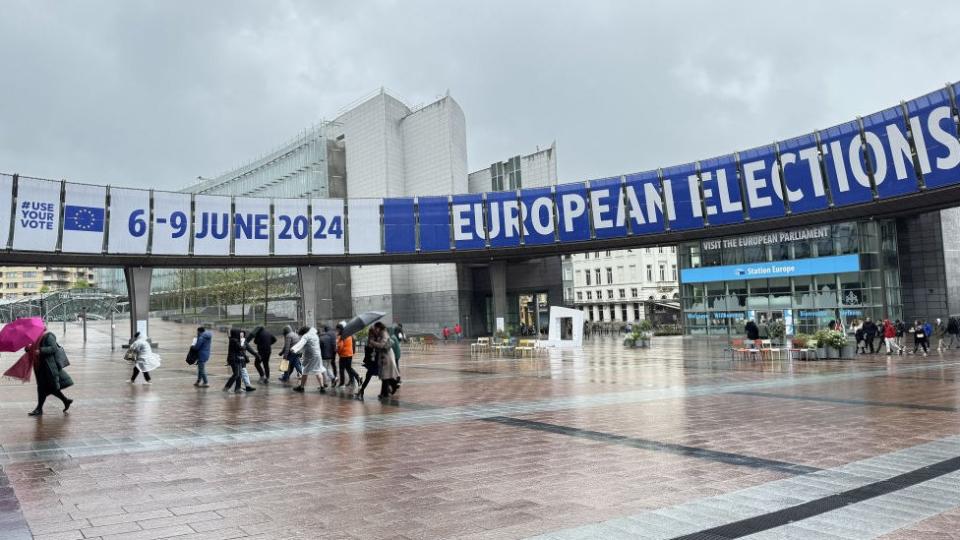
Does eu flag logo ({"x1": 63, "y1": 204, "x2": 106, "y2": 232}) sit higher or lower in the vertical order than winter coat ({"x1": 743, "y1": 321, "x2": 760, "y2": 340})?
higher

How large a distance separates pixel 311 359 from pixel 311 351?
0.63 ft

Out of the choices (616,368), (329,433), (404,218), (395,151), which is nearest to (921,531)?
(329,433)

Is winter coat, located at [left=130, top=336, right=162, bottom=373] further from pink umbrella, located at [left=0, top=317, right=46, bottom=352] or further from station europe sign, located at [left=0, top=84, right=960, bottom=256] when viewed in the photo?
station europe sign, located at [left=0, top=84, right=960, bottom=256]

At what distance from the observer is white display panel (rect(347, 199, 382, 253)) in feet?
137

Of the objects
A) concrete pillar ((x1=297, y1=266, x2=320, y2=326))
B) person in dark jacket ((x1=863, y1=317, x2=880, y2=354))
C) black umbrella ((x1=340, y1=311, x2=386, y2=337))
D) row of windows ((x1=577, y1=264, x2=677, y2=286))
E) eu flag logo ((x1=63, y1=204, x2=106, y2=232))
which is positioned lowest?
person in dark jacket ((x1=863, y1=317, x2=880, y2=354))

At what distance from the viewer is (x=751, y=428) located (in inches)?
386

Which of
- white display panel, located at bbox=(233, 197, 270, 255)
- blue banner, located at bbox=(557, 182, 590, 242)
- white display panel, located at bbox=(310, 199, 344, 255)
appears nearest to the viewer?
white display panel, located at bbox=(233, 197, 270, 255)

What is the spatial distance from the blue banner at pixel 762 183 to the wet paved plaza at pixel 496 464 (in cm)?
2151

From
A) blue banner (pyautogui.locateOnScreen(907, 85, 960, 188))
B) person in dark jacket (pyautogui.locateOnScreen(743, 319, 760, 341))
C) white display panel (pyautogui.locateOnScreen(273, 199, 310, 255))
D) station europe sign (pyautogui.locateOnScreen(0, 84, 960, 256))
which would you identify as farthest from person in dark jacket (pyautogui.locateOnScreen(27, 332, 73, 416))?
blue banner (pyautogui.locateOnScreen(907, 85, 960, 188))

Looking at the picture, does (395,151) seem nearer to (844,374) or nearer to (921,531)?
(844,374)

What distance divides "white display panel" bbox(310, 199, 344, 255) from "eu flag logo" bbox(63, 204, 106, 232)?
37.2ft

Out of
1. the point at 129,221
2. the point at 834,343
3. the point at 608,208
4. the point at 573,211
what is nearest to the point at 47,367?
the point at 834,343

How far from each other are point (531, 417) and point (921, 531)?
6.68m

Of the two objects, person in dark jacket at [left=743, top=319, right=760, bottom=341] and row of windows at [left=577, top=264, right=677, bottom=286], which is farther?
row of windows at [left=577, top=264, right=677, bottom=286]
